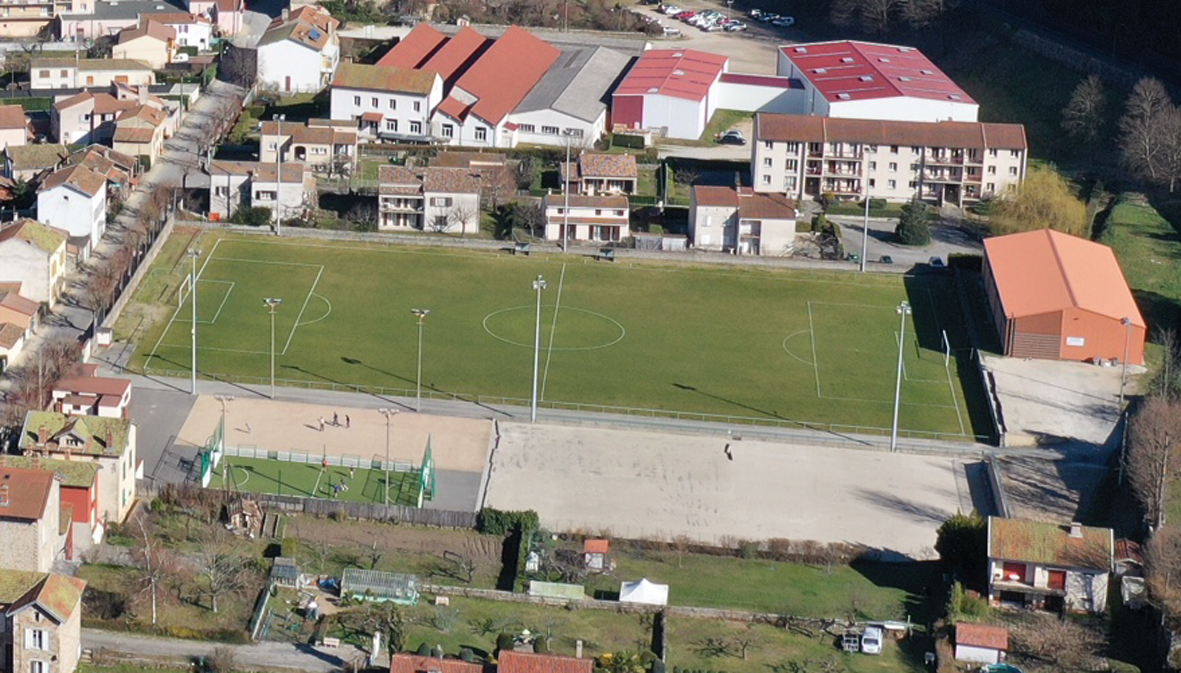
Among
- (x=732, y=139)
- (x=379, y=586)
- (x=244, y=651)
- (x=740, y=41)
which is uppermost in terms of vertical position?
(x=244, y=651)

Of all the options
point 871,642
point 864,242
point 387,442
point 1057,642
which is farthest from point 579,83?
point 1057,642

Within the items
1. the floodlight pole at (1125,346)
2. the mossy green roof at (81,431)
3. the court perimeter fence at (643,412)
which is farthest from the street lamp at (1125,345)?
the mossy green roof at (81,431)

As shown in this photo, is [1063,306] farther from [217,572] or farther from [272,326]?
[217,572]

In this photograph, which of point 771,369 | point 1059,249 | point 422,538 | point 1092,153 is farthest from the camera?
point 1092,153

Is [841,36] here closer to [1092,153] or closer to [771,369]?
[1092,153]

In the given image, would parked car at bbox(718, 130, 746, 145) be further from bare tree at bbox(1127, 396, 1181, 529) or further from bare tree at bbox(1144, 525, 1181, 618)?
bare tree at bbox(1144, 525, 1181, 618)

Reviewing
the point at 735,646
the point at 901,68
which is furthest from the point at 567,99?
the point at 735,646

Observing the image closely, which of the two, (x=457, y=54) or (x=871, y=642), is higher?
(x=871, y=642)
